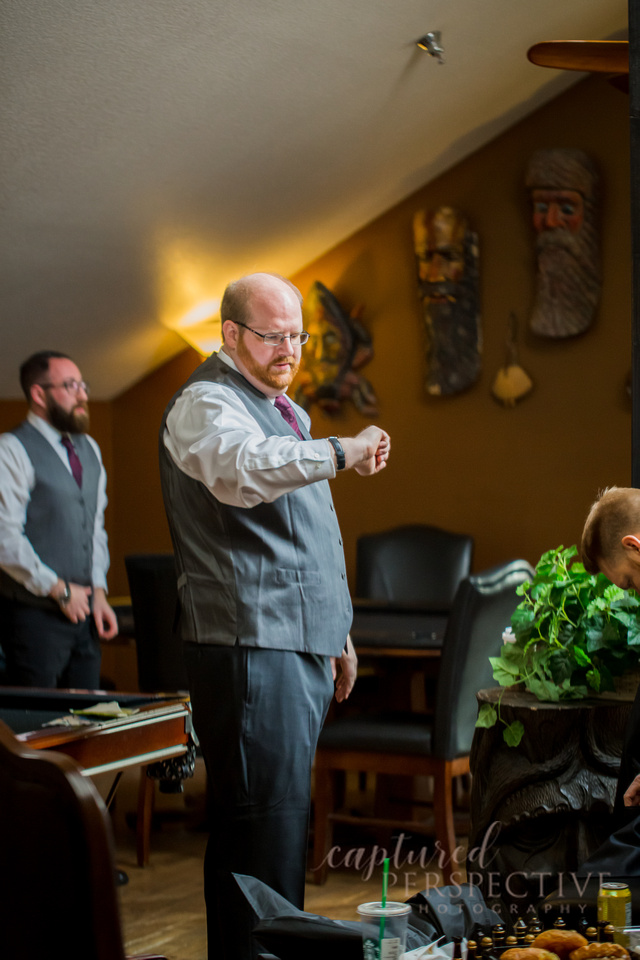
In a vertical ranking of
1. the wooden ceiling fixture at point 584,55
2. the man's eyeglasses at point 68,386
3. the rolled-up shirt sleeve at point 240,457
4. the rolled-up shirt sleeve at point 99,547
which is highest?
the wooden ceiling fixture at point 584,55

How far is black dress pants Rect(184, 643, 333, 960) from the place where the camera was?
1937mm

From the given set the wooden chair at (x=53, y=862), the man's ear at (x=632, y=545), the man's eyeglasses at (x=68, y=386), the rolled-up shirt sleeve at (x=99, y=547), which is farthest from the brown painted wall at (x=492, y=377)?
the wooden chair at (x=53, y=862)

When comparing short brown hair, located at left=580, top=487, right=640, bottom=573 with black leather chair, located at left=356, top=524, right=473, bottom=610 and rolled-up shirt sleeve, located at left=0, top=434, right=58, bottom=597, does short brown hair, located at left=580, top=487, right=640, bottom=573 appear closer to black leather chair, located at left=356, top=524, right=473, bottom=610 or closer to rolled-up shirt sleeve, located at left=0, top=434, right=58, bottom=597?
rolled-up shirt sleeve, located at left=0, top=434, right=58, bottom=597

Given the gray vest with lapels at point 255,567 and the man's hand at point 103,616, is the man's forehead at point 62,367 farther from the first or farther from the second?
the gray vest with lapels at point 255,567

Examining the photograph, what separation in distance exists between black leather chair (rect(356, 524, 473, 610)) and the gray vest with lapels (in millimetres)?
2534

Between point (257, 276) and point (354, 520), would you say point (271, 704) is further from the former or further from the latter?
point (354, 520)

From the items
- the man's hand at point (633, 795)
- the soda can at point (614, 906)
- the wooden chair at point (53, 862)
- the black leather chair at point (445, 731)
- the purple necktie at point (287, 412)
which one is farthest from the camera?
the black leather chair at point (445, 731)

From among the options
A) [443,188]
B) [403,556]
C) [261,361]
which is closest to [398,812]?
[403,556]

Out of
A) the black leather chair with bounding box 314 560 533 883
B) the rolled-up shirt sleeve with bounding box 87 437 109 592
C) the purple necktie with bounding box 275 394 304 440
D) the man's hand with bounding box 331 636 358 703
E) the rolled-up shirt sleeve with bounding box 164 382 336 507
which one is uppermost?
the purple necktie with bounding box 275 394 304 440

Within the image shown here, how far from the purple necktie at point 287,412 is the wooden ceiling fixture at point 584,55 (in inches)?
51.6

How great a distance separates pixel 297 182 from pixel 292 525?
2771mm

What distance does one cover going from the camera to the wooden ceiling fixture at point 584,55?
278cm

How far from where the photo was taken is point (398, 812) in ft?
12.0

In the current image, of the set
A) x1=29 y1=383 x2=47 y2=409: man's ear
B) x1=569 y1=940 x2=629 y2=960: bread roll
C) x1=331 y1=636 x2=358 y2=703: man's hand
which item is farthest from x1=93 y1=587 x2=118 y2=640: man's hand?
x1=569 y1=940 x2=629 y2=960: bread roll
